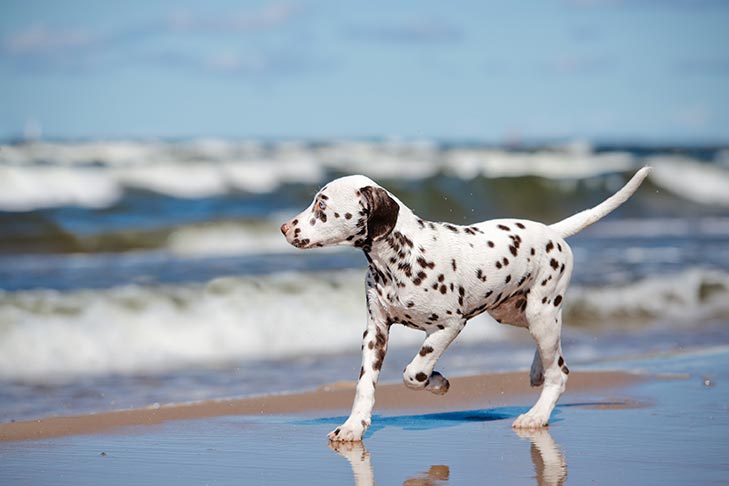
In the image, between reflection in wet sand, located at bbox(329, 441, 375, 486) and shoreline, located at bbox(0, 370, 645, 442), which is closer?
reflection in wet sand, located at bbox(329, 441, 375, 486)

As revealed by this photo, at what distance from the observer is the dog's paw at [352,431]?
6.73 m

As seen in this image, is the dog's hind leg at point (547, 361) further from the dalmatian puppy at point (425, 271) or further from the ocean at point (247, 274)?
the ocean at point (247, 274)

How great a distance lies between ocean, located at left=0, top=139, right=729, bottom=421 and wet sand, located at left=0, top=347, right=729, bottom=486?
0.99 metres

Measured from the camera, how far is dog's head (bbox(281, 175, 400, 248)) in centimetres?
643

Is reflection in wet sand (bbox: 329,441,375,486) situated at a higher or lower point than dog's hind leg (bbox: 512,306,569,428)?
lower

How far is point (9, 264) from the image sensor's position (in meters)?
18.4

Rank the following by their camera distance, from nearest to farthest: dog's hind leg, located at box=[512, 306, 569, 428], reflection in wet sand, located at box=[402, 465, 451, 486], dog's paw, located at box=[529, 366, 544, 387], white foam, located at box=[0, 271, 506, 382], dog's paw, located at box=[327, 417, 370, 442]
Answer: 1. reflection in wet sand, located at box=[402, 465, 451, 486]
2. dog's paw, located at box=[327, 417, 370, 442]
3. dog's hind leg, located at box=[512, 306, 569, 428]
4. dog's paw, located at box=[529, 366, 544, 387]
5. white foam, located at box=[0, 271, 506, 382]

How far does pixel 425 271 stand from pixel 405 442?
3.14 feet

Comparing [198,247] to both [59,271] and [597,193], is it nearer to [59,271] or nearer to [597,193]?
[59,271]

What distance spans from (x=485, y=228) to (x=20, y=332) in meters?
6.21

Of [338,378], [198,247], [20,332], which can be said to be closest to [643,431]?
[338,378]

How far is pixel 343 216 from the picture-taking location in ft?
21.1

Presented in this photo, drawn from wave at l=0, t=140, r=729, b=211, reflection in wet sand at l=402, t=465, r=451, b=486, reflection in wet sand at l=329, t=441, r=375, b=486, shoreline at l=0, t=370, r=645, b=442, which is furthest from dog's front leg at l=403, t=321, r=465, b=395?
wave at l=0, t=140, r=729, b=211

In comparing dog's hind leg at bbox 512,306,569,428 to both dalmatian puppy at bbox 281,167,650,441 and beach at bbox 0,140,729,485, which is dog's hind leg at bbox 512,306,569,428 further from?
beach at bbox 0,140,729,485
